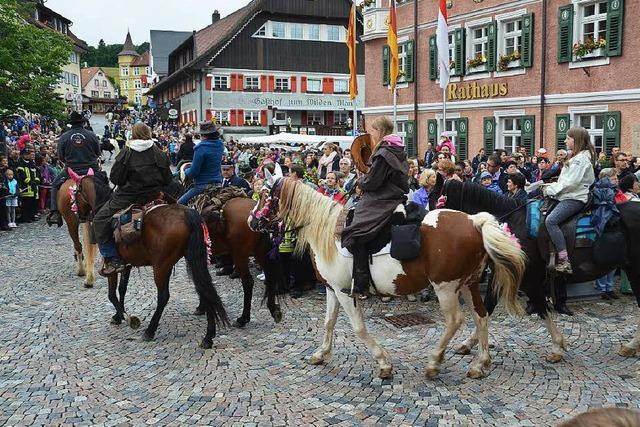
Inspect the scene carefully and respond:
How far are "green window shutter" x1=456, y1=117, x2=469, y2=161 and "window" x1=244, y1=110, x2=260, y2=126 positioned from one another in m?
27.9

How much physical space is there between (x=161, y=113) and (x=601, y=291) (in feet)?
192

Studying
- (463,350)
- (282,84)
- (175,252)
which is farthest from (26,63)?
(282,84)

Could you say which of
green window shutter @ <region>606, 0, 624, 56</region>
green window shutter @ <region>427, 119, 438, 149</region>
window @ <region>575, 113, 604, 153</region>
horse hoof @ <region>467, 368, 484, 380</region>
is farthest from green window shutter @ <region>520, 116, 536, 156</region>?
horse hoof @ <region>467, 368, 484, 380</region>

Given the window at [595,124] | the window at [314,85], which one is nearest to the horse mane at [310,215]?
the window at [595,124]

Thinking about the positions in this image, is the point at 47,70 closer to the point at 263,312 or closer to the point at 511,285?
the point at 263,312

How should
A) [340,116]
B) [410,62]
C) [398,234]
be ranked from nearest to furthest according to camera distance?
[398,234] → [410,62] → [340,116]

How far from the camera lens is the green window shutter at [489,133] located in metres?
22.8

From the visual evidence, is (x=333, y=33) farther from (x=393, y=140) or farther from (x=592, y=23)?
(x=393, y=140)

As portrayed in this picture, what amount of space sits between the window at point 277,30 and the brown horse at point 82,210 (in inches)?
1606

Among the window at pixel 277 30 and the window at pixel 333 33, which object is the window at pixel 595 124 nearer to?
the window at pixel 277 30

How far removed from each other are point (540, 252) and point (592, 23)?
14638 millimetres

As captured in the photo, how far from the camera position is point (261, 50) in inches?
1953

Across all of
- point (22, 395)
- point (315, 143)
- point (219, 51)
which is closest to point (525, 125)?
point (315, 143)

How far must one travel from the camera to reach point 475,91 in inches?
923
